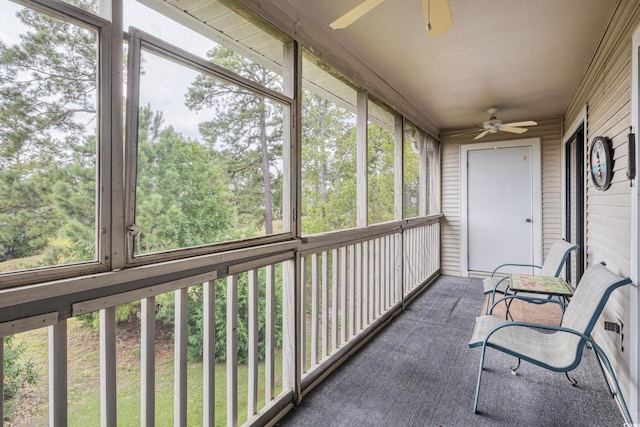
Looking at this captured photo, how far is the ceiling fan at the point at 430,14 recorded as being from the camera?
1477mm

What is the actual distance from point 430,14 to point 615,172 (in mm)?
1703

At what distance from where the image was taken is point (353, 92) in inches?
121

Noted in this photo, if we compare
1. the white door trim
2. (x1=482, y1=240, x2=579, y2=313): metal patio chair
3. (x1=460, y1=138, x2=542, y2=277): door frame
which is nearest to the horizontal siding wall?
(x1=460, y1=138, x2=542, y2=277): door frame

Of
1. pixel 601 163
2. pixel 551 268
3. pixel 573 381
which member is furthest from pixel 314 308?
pixel 551 268

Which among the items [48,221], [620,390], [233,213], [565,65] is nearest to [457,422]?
[620,390]

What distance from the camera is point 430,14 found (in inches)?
62.7

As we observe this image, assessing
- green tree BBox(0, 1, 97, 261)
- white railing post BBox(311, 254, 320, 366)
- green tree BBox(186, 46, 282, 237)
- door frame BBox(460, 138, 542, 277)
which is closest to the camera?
green tree BBox(0, 1, 97, 261)

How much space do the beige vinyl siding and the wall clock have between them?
0.17 feet

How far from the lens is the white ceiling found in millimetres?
2100

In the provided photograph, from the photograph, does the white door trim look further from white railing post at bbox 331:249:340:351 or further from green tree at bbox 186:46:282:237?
green tree at bbox 186:46:282:237

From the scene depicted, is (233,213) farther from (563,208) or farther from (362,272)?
(563,208)

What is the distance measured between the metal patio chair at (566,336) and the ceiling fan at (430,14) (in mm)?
1652

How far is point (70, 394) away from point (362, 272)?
7.38 ft

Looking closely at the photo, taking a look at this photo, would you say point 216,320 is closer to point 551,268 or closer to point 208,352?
point 208,352
